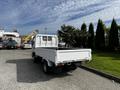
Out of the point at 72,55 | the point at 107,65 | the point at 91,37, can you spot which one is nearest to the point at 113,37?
the point at 91,37

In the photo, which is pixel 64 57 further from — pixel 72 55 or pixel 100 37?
pixel 100 37

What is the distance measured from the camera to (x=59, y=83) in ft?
24.9

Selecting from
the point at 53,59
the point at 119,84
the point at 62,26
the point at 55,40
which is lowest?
the point at 119,84

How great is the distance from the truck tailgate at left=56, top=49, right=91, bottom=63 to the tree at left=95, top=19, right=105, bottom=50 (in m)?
19.3

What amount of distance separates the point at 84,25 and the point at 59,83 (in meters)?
28.0

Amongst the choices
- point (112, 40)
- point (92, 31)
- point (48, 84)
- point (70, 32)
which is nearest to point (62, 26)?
point (70, 32)

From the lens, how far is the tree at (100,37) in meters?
27.9

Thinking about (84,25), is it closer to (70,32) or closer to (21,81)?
(70,32)

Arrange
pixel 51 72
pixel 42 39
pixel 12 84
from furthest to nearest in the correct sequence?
1. pixel 42 39
2. pixel 51 72
3. pixel 12 84

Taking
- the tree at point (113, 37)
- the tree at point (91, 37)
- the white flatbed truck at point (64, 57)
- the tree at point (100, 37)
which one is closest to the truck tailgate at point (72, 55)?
the white flatbed truck at point (64, 57)

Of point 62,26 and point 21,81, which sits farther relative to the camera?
point 62,26

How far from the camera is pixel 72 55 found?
28.4 ft

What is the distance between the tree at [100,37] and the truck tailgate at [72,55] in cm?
1931

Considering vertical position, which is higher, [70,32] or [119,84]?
[70,32]
